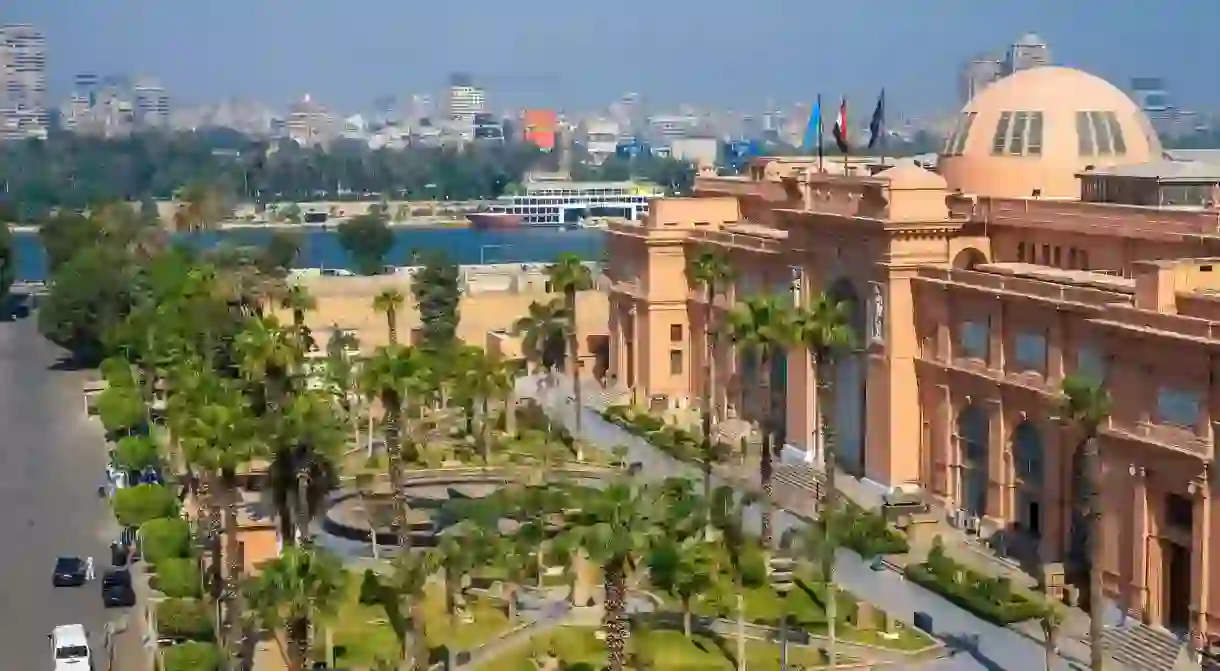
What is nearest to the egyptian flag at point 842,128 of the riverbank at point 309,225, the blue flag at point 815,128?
the blue flag at point 815,128

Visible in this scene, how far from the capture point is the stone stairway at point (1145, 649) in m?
33.6

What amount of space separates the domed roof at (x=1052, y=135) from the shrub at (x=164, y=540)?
74.3 feet

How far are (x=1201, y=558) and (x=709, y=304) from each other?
26.6 metres

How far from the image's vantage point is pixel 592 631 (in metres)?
36.9

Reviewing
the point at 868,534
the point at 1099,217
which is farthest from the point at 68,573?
the point at 1099,217

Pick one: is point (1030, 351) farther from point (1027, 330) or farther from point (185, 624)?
point (185, 624)

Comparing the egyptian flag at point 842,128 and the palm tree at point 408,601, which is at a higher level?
the egyptian flag at point 842,128

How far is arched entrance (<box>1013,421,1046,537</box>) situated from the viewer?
1649 inches

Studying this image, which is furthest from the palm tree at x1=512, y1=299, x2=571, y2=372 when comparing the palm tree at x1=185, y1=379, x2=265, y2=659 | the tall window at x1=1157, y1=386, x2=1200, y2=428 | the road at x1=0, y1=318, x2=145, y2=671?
the tall window at x1=1157, y1=386, x2=1200, y2=428

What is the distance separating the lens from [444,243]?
180000 mm

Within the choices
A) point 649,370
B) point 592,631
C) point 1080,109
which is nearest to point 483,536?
point 592,631

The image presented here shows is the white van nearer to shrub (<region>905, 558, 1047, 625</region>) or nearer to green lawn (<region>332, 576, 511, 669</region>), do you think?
green lawn (<region>332, 576, 511, 669</region>)

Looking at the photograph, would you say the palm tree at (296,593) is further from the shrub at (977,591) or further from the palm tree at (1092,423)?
the shrub at (977,591)

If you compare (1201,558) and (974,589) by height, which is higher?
(1201,558)
